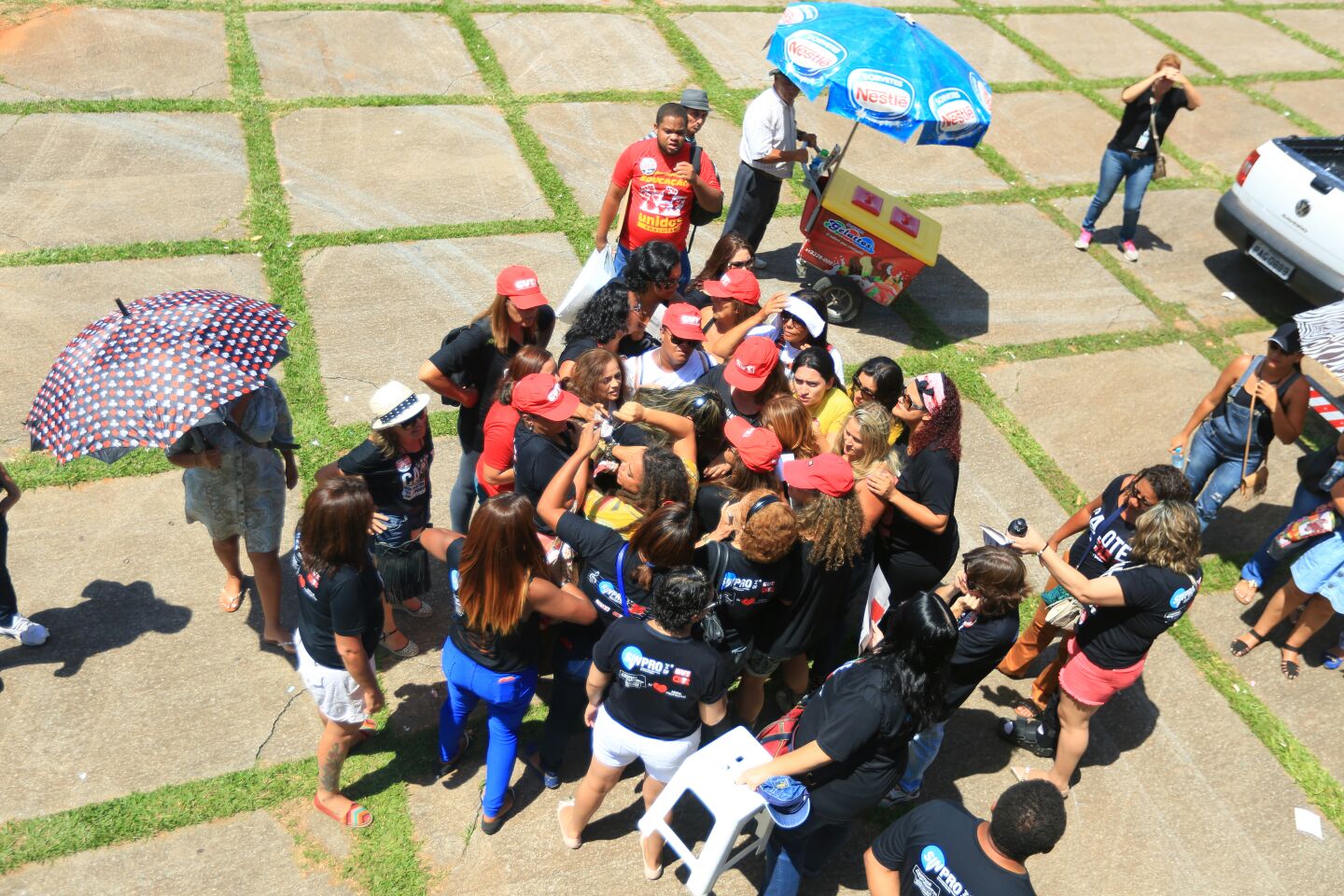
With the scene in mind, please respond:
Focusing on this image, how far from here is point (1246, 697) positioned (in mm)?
5652

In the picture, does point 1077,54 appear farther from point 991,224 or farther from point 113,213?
point 113,213

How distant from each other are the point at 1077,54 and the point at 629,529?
36.9 ft

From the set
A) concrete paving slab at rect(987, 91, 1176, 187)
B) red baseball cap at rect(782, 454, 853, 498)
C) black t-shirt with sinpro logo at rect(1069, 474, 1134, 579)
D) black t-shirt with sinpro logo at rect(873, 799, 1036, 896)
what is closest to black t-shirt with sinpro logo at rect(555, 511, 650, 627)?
red baseball cap at rect(782, 454, 853, 498)

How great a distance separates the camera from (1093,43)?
42.6 feet

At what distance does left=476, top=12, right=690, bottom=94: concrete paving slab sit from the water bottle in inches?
291

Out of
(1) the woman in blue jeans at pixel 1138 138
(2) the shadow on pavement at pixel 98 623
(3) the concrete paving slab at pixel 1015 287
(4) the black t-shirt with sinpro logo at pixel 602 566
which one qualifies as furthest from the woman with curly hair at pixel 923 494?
(1) the woman in blue jeans at pixel 1138 138

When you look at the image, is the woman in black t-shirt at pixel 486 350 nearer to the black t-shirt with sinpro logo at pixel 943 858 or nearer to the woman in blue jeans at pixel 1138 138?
the black t-shirt with sinpro logo at pixel 943 858

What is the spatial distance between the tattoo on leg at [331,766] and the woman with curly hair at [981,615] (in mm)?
2471

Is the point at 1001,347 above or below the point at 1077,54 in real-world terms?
below

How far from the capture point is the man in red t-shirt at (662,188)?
634 centimetres

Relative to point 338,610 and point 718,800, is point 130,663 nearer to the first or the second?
point 338,610

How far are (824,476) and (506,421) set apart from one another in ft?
5.03

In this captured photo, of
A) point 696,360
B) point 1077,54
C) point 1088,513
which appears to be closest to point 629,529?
point 696,360

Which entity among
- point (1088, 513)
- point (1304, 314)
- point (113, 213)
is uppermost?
point (1304, 314)
